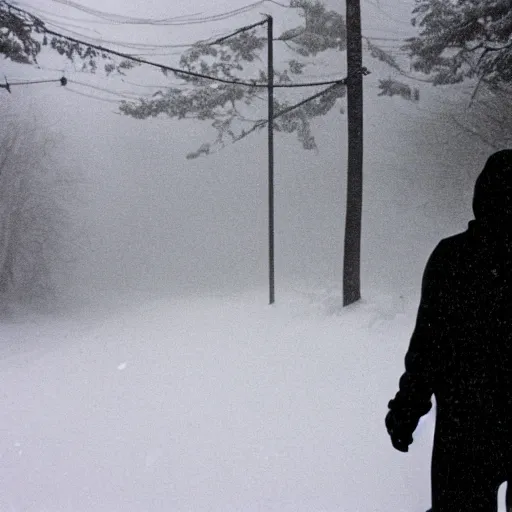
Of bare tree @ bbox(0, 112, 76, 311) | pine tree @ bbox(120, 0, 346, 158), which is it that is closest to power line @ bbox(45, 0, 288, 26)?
pine tree @ bbox(120, 0, 346, 158)

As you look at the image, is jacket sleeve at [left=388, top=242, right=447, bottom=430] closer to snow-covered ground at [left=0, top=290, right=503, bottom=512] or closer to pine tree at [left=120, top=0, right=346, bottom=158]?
snow-covered ground at [left=0, top=290, right=503, bottom=512]

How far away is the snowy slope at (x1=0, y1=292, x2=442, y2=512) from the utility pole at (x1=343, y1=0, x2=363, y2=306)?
0.70 meters

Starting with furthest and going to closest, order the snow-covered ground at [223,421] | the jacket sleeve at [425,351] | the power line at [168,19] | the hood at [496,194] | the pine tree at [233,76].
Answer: the pine tree at [233,76] < the power line at [168,19] < the snow-covered ground at [223,421] < the jacket sleeve at [425,351] < the hood at [496,194]

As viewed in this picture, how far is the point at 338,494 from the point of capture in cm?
458

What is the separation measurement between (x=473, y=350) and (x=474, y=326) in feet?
0.31

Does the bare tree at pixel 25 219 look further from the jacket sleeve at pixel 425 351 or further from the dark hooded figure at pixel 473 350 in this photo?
the dark hooded figure at pixel 473 350

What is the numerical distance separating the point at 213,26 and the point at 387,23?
15.9m

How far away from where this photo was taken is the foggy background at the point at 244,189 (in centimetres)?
2652

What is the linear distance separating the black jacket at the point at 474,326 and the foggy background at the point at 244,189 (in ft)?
60.2

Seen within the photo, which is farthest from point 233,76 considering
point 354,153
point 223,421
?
point 223,421

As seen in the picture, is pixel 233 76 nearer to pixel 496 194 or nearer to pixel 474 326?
pixel 496 194

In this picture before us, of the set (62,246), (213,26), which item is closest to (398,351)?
(62,246)

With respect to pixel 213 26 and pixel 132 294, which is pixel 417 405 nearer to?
pixel 132 294


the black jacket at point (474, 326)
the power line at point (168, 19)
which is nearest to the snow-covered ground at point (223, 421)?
the black jacket at point (474, 326)
